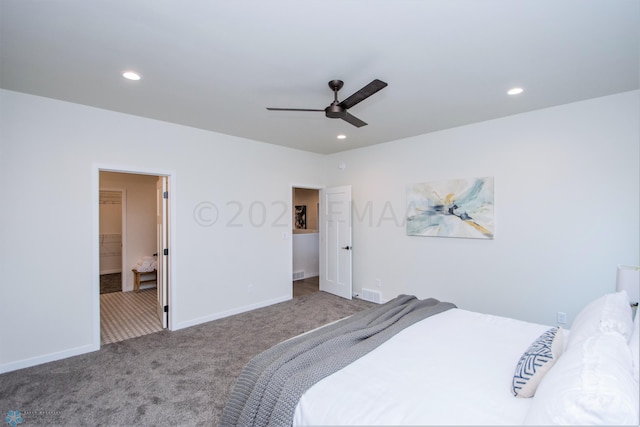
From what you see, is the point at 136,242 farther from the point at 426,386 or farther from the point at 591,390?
the point at 591,390

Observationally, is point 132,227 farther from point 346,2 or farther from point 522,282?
point 522,282

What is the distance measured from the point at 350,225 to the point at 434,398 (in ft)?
12.3

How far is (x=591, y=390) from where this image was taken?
96 centimetres

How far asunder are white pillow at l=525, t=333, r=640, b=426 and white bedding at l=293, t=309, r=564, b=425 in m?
0.20

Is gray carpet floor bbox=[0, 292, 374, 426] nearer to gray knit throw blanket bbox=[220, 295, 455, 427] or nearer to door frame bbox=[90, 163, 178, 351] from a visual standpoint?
door frame bbox=[90, 163, 178, 351]

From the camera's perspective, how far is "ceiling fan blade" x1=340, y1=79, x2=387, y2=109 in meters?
1.98

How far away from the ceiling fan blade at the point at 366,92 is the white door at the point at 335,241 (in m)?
2.77

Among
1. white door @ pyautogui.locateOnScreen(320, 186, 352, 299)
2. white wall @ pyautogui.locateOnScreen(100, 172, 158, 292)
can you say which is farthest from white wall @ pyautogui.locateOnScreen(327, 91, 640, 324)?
white wall @ pyautogui.locateOnScreen(100, 172, 158, 292)

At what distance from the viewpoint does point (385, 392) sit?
1.32 meters

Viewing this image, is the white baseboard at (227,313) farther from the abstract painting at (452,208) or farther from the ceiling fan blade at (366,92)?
the ceiling fan blade at (366,92)

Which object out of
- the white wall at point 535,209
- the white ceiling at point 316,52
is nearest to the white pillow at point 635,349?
the white ceiling at point 316,52

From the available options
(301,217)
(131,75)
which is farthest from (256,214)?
(301,217)

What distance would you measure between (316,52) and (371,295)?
383cm

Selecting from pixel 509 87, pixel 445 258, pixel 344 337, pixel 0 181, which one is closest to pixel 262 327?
pixel 344 337
